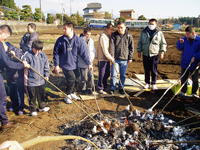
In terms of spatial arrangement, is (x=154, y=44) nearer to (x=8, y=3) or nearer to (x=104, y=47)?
(x=104, y=47)

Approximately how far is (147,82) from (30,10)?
41.9m

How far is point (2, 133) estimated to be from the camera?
3.18m

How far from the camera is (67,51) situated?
4.24 meters

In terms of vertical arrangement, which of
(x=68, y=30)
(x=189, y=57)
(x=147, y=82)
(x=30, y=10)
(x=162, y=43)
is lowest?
(x=147, y=82)

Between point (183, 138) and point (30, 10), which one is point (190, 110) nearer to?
point (183, 138)

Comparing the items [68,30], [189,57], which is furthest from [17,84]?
[189,57]

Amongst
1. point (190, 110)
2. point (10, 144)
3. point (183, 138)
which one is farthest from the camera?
point (190, 110)

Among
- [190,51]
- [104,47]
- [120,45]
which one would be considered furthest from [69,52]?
[190,51]

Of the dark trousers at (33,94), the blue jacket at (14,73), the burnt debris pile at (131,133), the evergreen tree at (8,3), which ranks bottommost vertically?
the burnt debris pile at (131,133)

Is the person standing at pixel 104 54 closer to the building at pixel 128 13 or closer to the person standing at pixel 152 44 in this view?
the person standing at pixel 152 44

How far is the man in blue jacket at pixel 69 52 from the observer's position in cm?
420

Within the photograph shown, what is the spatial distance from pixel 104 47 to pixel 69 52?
3.45 ft

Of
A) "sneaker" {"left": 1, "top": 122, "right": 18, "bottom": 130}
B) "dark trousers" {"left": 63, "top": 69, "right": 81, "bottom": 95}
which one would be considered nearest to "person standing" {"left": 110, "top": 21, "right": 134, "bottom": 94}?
"dark trousers" {"left": 63, "top": 69, "right": 81, "bottom": 95}

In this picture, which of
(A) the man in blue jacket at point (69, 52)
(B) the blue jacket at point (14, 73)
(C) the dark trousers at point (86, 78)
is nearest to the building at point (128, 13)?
(C) the dark trousers at point (86, 78)
